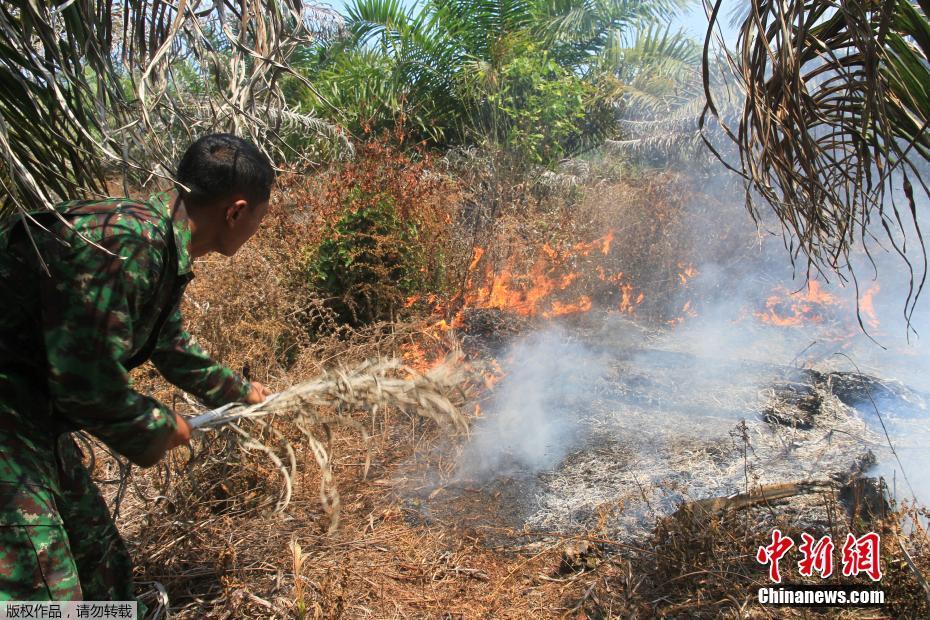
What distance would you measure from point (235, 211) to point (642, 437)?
3620 millimetres

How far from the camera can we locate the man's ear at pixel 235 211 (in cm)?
189

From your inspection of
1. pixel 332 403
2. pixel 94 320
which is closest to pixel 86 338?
pixel 94 320

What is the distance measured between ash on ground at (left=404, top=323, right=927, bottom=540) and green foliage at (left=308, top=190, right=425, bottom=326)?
1.43 m

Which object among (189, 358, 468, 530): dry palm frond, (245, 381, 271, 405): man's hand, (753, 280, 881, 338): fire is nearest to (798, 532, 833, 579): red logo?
(189, 358, 468, 530): dry palm frond

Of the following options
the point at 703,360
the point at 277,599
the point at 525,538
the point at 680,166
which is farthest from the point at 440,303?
the point at 680,166

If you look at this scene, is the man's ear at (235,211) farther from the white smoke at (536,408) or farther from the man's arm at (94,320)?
the white smoke at (536,408)

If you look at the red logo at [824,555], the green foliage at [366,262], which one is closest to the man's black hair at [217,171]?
the red logo at [824,555]

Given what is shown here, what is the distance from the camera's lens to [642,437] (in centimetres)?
462

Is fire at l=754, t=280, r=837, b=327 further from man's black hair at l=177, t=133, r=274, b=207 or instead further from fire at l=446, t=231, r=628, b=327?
man's black hair at l=177, t=133, r=274, b=207

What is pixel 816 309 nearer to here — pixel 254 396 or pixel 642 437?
pixel 642 437

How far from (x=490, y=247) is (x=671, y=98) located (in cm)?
886

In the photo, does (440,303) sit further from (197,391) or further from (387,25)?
(387,25)

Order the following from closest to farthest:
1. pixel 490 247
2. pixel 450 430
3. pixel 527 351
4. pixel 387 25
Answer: pixel 450 430 < pixel 527 351 < pixel 490 247 < pixel 387 25

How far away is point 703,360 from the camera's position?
20.3 ft
